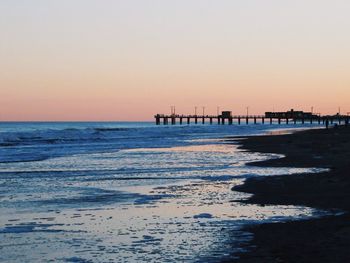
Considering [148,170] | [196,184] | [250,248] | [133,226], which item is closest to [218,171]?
[148,170]

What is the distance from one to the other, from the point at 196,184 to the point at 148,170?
5705 millimetres

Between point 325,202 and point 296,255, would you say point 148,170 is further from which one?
point 296,255

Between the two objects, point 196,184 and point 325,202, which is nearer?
point 325,202

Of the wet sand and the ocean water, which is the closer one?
the wet sand

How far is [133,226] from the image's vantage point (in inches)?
451

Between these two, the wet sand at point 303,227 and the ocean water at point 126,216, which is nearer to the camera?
the wet sand at point 303,227

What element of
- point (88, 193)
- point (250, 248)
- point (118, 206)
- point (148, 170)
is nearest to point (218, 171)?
point (148, 170)

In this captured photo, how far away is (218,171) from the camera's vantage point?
949 inches

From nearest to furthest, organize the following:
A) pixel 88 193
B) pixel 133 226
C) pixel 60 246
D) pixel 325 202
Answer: pixel 60 246 → pixel 133 226 → pixel 325 202 → pixel 88 193

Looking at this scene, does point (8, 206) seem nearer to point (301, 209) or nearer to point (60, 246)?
point (60, 246)

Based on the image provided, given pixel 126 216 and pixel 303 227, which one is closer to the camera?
pixel 303 227

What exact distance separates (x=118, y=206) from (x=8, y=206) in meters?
2.45

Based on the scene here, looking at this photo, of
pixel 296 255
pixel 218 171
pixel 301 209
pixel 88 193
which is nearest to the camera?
pixel 296 255

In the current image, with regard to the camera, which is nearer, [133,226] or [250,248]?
[250,248]
